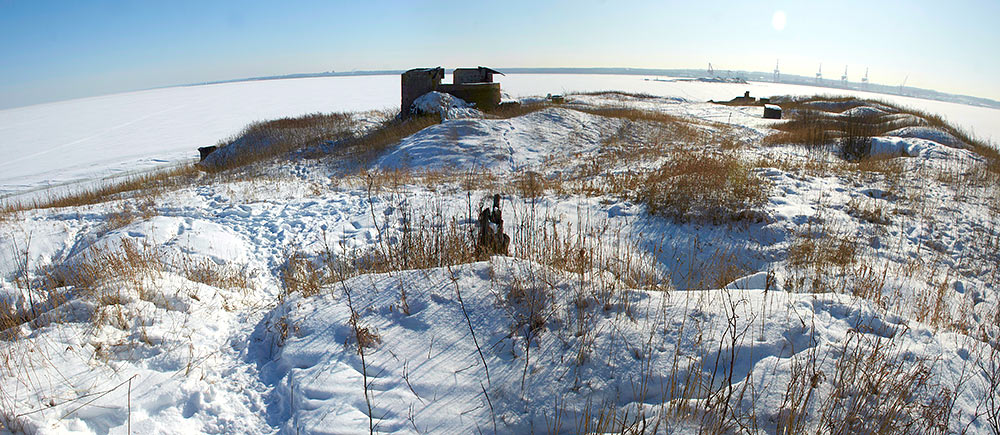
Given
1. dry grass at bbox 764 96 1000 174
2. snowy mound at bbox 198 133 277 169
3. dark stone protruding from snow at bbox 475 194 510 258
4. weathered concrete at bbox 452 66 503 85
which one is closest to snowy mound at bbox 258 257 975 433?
dark stone protruding from snow at bbox 475 194 510 258

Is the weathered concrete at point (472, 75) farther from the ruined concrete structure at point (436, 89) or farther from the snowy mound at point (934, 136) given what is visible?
the snowy mound at point (934, 136)

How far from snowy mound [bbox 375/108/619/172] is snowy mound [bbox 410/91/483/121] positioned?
233cm

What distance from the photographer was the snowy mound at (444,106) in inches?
781

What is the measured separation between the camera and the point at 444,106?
66.1 ft

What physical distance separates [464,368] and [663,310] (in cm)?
163

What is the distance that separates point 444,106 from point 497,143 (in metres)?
5.15

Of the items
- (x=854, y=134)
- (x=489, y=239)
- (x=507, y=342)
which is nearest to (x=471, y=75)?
(x=854, y=134)

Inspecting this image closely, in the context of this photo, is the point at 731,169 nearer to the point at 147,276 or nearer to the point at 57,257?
the point at 147,276

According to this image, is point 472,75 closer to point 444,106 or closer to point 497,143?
point 444,106

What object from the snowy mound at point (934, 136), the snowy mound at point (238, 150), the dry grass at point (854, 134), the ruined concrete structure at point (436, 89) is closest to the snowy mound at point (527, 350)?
the dry grass at point (854, 134)

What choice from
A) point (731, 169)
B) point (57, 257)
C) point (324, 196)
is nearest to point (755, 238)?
point (731, 169)

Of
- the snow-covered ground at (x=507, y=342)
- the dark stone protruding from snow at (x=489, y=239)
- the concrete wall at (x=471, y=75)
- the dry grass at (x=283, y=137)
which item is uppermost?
the concrete wall at (x=471, y=75)

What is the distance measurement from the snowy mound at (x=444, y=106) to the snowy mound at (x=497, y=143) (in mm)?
2326

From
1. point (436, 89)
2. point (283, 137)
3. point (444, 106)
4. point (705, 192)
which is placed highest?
point (436, 89)
